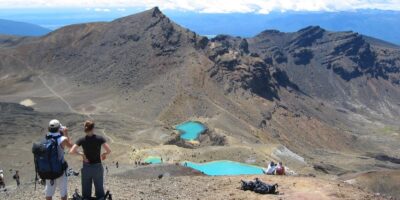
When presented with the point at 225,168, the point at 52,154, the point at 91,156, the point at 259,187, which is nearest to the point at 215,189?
the point at 259,187

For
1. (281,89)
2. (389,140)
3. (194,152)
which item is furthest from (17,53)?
(389,140)

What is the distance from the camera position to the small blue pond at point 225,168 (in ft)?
194

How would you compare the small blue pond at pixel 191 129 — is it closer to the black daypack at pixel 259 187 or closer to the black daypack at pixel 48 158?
the black daypack at pixel 259 187

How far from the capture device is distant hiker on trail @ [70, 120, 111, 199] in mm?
15453

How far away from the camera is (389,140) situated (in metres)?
171

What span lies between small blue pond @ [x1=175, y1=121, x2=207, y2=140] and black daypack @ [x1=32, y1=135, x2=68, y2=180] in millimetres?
73568

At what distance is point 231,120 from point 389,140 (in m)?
83.8

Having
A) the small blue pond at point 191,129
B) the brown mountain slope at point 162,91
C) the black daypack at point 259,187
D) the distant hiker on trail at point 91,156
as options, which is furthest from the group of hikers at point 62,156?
the small blue pond at point 191,129

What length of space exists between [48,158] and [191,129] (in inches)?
3145

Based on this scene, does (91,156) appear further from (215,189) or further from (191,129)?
(191,129)

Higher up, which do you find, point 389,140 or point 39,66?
point 39,66

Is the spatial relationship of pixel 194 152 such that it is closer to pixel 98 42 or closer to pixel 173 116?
pixel 173 116

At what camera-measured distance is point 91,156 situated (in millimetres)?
15773

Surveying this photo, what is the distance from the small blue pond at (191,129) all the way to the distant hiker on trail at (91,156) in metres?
72.5
